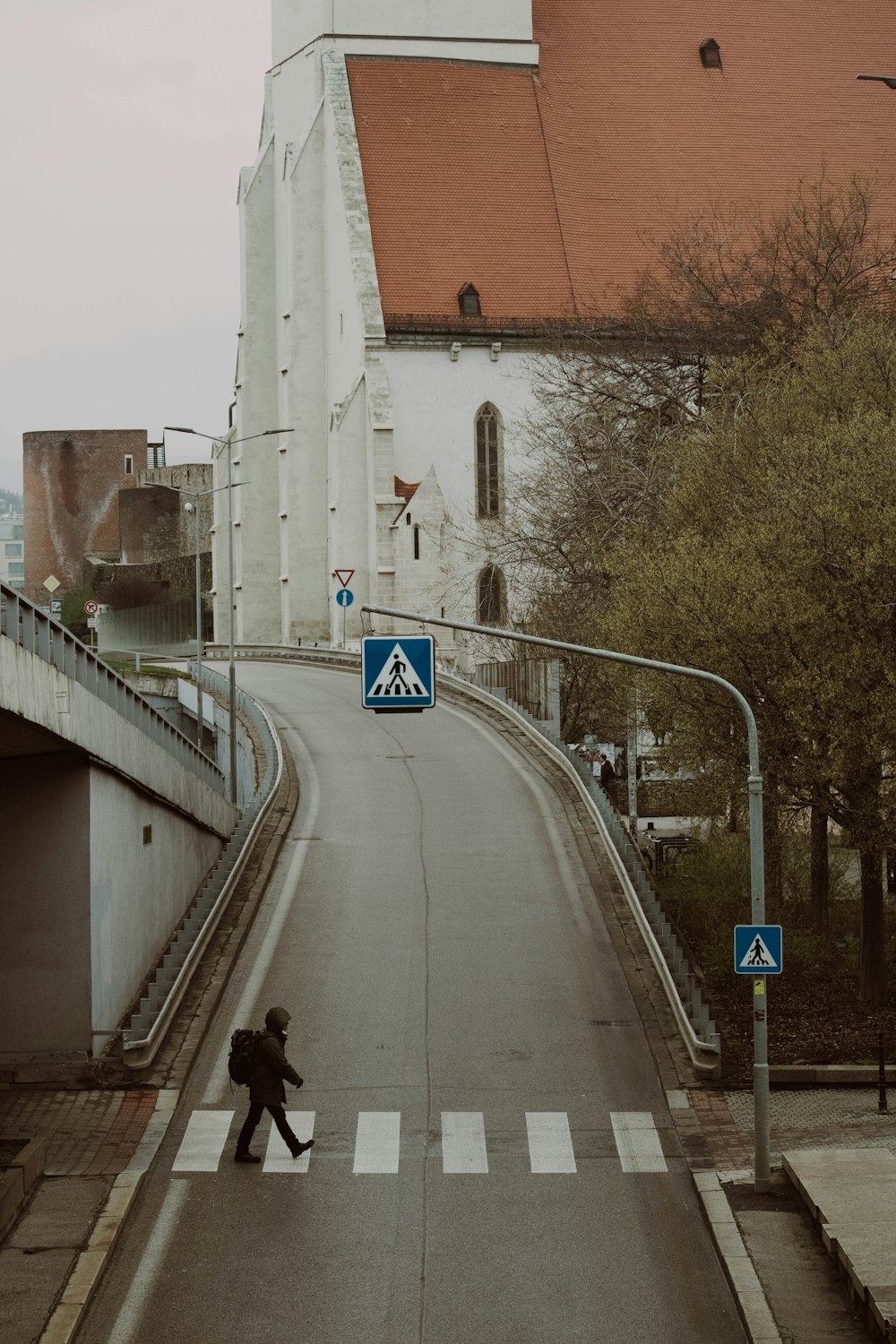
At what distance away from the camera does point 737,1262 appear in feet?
42.6

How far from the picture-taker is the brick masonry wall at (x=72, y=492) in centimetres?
10012

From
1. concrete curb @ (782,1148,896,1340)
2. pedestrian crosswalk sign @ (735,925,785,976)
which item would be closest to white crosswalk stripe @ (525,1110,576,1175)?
concrete curb @ (782,1148,896,1340)

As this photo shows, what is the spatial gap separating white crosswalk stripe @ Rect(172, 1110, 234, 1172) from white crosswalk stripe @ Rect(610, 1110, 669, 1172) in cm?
353

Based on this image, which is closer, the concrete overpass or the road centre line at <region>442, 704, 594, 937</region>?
the concrete overpass

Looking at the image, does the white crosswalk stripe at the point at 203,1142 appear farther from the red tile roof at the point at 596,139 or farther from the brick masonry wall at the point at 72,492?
the brick masonry wall at the point at 72,492

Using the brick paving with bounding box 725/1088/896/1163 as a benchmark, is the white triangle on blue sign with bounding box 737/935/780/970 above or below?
above

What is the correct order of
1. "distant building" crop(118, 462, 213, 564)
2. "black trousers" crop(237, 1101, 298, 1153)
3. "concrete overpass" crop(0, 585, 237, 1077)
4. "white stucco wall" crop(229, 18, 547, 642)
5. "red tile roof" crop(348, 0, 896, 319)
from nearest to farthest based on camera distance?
"black trousers" crop(237, 1101, 298, 1153), "concrete overpass" crop(0, 585, 237, 1077), "white stucco wall" crop(229, 18, 547, 642), "red tile roof" crop(348, 0, 896, 319), "distant building" crop(118, 462, 213, 564)

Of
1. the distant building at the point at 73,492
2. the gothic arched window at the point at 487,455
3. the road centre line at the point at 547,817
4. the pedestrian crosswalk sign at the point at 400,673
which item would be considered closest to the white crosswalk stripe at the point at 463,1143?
the pedestrian crosswalk sign at the point at 400,673

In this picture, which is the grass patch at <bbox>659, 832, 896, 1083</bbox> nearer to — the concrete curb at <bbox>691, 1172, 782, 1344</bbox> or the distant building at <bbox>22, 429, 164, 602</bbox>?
the concrete curb at <bbox>691, 1172, 782, 1344</bbox>

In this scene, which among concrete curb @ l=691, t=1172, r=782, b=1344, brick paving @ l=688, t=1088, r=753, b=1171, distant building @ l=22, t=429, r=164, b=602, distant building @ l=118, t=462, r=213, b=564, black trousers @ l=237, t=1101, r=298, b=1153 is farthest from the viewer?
distant building @ l=22, t=429, r=164, b=602

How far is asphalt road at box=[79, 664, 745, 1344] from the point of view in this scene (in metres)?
12.2

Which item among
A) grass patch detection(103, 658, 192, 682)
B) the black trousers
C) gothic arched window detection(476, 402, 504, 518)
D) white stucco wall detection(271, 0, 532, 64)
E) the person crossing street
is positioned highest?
white stucco wall detection(271, 0, 532, 64)

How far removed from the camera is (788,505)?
→ 20203 millimetres

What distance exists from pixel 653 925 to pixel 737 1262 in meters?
9.08
